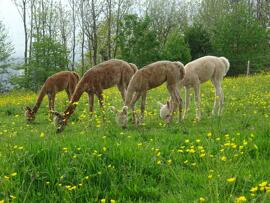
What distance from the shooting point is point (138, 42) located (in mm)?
34719

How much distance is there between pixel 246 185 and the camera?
397 centimetres

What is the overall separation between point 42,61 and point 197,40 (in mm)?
14439

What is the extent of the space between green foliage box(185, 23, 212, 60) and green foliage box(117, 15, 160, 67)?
308 centimetres

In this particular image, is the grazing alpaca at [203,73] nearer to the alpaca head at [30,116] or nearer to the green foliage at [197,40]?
the alpaca head at [30,116]

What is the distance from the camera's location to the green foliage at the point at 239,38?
3102 centimetres

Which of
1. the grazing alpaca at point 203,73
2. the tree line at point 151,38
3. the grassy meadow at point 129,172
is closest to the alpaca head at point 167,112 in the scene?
the grazing alpaca at point 203,73

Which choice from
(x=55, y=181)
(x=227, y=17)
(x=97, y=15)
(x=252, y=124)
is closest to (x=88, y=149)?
(x=55, y=181)

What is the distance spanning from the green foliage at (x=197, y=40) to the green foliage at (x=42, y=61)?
12.1 metres

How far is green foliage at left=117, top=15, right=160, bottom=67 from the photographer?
113 ft

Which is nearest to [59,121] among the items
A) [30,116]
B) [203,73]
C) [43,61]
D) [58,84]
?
[30,116]

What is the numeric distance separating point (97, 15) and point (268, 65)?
73.0ft

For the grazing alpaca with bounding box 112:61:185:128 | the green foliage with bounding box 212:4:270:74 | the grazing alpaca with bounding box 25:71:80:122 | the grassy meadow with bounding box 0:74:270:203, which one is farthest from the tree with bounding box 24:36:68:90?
the grassy meadow with bounding box 0:74:270:203

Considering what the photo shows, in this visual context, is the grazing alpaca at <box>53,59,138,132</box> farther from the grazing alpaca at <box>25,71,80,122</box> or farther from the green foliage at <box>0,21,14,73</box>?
the green foliage at <box>0,21,14,73</box>

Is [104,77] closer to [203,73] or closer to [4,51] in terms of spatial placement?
[203,73]
